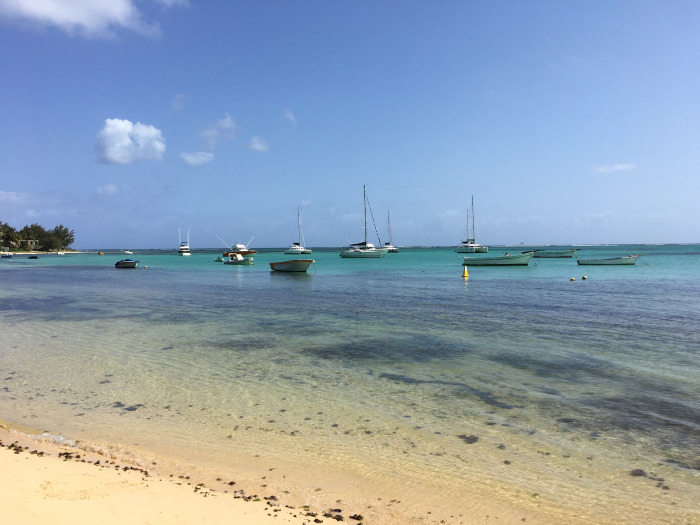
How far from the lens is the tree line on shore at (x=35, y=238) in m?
149

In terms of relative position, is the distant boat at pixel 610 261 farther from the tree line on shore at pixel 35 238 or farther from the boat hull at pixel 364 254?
the tree line on shore at pixel 35 238

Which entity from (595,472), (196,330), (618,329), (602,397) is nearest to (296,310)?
(196,330)

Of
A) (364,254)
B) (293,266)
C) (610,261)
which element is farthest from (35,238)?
(610,261)

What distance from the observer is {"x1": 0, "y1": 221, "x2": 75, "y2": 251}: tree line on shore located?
489ft

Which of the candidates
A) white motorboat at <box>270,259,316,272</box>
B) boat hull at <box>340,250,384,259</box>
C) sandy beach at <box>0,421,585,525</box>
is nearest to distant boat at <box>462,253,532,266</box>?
white motorboat at <box>270,259,316,272</box>

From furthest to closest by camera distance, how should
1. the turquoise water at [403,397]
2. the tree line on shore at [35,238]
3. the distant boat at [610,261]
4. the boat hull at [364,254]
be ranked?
the tree line on shore at [35,238]
the boat hull at [364,254]
the distant boat at [610,261]
the turquoise water at [403,397]

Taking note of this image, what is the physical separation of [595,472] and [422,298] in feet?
74.1

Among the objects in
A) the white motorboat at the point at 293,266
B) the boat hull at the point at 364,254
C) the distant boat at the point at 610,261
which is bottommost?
the distant boat at the point at 610,261

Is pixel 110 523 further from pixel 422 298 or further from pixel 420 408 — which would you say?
pixel 422 298

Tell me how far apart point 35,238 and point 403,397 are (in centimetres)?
19628

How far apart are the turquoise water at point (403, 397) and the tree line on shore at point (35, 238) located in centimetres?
16401

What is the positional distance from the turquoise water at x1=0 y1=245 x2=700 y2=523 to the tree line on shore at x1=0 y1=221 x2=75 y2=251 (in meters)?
164

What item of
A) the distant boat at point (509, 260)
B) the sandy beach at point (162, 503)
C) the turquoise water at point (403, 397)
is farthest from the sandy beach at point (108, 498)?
the distant boat at point (509, 260)

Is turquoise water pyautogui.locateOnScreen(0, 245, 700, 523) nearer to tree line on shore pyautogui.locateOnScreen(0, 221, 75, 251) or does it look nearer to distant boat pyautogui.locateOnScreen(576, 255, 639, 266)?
distant boat pyautogui.locateOnScreen(576, 255, 639, 266)
